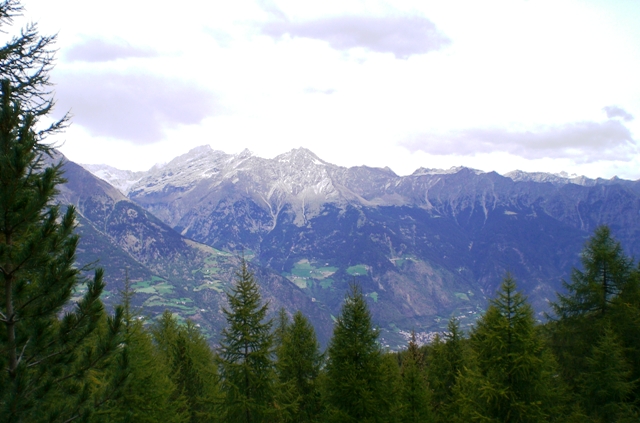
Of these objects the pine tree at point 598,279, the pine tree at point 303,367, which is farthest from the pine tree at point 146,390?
the pine tree at point 598,279

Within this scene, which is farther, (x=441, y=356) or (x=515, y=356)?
(x=441, y=356)

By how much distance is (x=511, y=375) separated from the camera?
2219 centimetres

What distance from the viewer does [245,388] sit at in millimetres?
24297

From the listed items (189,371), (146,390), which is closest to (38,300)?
(146,390)

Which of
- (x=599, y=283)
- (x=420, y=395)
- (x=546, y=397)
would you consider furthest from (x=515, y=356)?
(x=599, y=283)

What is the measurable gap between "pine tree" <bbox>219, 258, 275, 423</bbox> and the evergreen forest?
0.08 metres

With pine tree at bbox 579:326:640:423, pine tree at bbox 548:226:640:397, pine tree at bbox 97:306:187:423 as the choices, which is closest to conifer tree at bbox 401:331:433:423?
pine tree at bbox 579:326:640:423

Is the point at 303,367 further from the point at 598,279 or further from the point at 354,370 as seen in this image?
the point at 598,279

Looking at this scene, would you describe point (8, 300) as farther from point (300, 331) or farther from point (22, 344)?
point (300, 331)

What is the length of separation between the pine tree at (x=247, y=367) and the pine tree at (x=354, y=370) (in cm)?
392

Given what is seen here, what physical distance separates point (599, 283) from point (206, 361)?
33.6 m

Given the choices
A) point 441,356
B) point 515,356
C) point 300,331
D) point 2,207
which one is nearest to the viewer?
point 2,207

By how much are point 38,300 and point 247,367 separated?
623 inches

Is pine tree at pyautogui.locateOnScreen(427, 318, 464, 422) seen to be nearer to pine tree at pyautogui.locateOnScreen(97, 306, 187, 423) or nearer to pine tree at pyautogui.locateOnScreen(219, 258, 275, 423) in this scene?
pine tree at pyautogui.locateOnScreen(219, 258, 275, 423)
